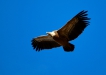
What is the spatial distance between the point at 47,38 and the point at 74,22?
2.71 m

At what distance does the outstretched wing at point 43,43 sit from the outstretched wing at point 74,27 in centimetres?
128

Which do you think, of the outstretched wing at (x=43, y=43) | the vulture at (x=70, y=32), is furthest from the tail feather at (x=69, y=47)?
the outstretched wing at (x=43, y=43)

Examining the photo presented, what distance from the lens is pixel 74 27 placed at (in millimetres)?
19391

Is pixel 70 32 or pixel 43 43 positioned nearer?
pixel 70 32

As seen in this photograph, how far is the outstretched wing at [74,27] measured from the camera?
19.0 metres

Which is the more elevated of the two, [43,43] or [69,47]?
[43,43]

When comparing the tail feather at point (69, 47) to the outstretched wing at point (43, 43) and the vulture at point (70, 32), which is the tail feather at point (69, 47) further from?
the outstretched wing at point (43, 43)

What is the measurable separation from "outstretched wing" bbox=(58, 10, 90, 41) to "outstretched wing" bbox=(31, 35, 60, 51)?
1.28m

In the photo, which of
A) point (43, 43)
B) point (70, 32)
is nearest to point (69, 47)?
point (70, 32)

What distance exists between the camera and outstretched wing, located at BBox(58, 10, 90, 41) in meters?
19.0

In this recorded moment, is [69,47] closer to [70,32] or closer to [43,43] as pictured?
[70,32]

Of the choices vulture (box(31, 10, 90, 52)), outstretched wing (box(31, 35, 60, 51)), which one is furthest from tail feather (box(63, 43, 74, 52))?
outstretched wing (box(31, 35, 60, 51))

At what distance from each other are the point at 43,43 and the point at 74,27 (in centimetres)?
298

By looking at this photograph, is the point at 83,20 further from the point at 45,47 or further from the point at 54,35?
the point at 45,47
